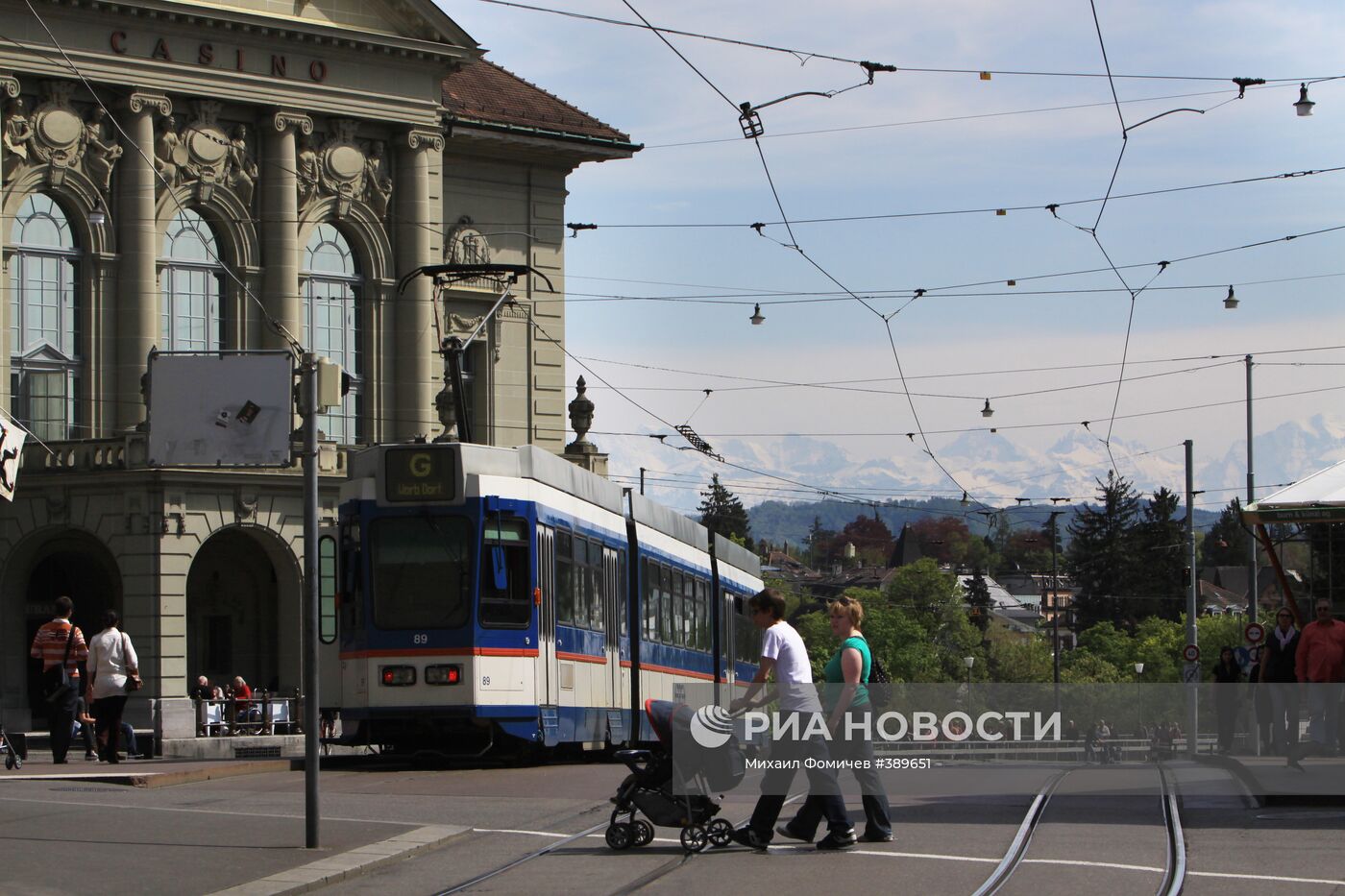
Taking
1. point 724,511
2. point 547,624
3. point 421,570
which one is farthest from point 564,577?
point 724,511

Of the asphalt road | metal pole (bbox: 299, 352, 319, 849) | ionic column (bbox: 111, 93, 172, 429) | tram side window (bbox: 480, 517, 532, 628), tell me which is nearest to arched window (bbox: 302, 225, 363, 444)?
ionic column (bbox: 111, 93, 172, 429)

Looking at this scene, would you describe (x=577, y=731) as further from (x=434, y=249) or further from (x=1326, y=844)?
(x=434, y=249)

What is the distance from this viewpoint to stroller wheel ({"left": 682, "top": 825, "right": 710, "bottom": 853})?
1293 cm

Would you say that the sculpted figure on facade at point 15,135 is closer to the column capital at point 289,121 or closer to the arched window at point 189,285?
the arched window at point 189,285

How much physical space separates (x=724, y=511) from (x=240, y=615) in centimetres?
12130

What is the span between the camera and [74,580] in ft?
142

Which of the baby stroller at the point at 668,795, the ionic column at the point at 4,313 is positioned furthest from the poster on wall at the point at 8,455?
the ionic column at the point at 4,313

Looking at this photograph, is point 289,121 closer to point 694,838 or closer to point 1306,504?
point 1306,504

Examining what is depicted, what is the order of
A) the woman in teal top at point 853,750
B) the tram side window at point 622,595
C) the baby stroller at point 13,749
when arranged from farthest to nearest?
1. the tram side window at point 622,595
2. the baby stroller at point 13,749
3. the woman in teal top at point 853,750

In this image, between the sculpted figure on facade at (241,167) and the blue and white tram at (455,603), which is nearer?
the blue and white tram at (455,603)

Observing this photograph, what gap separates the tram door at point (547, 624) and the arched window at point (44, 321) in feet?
75.2

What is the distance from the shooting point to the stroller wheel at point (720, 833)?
13023 millimetres

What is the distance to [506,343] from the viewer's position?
49.9m

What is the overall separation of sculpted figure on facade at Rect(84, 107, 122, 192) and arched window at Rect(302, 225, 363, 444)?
15.9 feet
